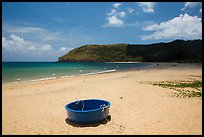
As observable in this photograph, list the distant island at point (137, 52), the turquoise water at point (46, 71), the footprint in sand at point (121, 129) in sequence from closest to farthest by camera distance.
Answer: the footprint in sand at point (121, 129), the turquoise water at point (46, 71), the distant island at point (137, 52)

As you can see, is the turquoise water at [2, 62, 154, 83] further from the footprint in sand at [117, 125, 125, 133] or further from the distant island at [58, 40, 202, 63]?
the distant island at [58, 40, 202, 63]

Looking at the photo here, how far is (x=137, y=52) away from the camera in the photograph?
509ft

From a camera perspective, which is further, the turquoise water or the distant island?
the distant island

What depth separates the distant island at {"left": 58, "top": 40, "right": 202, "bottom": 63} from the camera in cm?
11931

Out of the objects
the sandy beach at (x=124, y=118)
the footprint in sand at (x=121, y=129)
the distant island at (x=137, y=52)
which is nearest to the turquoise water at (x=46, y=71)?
the sandy beach at (x=124, y=118)

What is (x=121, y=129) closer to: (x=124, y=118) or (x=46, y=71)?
(x=124, y=118)

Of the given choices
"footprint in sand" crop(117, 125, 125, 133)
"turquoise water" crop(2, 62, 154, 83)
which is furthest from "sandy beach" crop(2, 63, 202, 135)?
"turquoise water" crop(2, 62, 154, 83)

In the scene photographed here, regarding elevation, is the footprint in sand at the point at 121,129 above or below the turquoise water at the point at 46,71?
above

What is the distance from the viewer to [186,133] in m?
5.13

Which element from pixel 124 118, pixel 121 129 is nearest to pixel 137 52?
pixel 124 118

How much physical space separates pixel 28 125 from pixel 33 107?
2257 millimetres

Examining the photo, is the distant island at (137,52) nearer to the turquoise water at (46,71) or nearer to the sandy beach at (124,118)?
the turquoise water at (46,71)

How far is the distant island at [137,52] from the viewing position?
391 feet

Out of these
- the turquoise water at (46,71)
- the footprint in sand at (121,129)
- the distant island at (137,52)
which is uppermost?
the distant island at (137,52)
